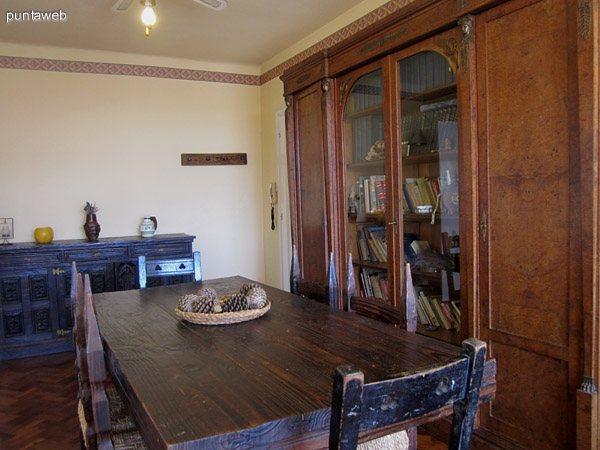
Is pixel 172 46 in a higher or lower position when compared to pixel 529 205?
higher

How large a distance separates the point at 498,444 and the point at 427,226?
1076mm

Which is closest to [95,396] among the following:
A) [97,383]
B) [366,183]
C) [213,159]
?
[97,383]

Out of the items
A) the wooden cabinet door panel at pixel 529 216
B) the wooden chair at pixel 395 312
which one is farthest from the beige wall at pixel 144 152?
the wooden chair at pixel 395 312

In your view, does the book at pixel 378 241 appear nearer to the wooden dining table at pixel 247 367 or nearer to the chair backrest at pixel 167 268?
the wooden dining table at pixel 247 367

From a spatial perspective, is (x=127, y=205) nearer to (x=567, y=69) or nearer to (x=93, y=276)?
(x=93, y=276)

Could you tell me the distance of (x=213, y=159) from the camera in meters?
5.13

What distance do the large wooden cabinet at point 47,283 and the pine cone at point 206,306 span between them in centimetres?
249

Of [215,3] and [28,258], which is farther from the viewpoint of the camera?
[28,258]

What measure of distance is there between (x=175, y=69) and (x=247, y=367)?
4337 millimetres

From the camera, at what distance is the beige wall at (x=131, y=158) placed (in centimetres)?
435

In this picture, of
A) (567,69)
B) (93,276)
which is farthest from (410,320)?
(93,276)

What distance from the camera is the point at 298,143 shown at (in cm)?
352

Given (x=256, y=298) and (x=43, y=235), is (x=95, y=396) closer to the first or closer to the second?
(x=256, y=298)

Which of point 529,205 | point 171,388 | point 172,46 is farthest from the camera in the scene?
point 172,46
